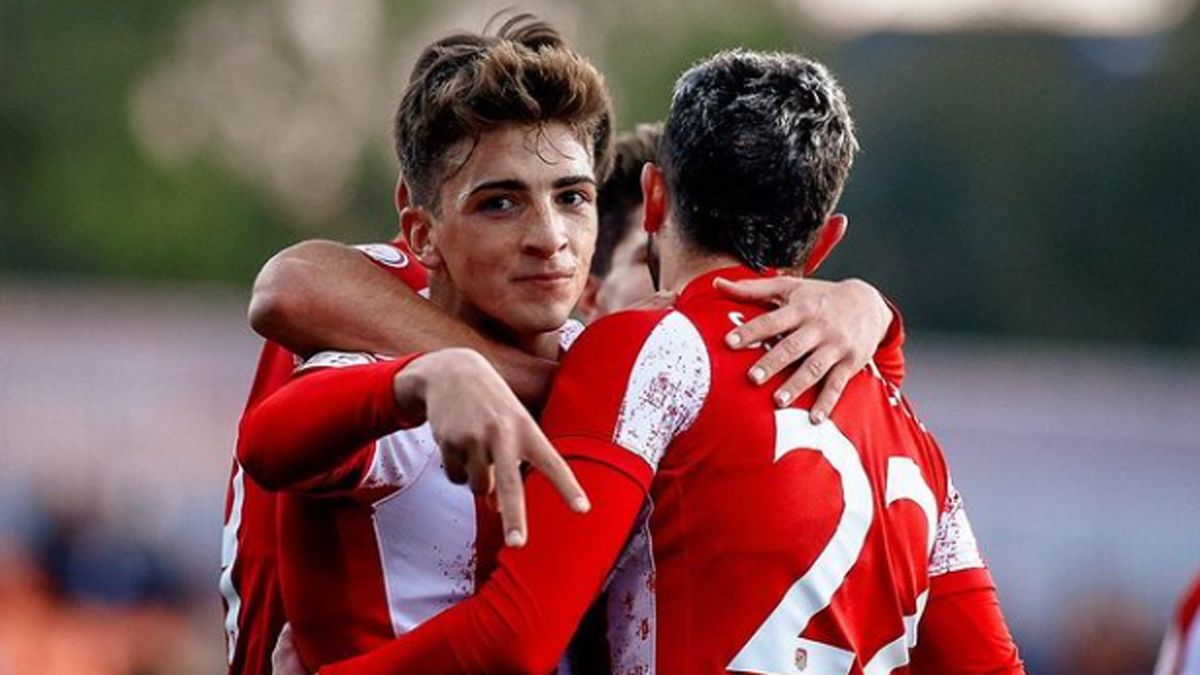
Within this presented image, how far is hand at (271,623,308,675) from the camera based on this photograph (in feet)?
14.8

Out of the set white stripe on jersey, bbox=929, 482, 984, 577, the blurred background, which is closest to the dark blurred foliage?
the blurred background

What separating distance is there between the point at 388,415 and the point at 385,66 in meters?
33.9

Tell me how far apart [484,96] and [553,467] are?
1017 mm

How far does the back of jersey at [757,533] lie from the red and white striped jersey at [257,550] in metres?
0.84

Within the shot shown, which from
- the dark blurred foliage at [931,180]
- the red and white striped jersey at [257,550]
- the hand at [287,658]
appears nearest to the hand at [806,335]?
the red and white striped jersey at [257,550]

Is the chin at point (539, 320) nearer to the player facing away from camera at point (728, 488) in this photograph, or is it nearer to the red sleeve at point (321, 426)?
the player facing away from camera at point (728, 488)

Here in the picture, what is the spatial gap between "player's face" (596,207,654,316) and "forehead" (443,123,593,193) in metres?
1.78

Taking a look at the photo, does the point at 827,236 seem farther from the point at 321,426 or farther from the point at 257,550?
the point at 257,550

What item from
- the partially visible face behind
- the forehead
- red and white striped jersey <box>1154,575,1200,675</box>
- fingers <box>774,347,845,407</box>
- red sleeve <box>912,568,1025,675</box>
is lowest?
red and white striped jersey <box>1154,575,1200,675</box>

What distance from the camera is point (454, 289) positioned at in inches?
186

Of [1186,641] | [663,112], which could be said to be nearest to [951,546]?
[1186,641]

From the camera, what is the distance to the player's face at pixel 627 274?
21.1 ft

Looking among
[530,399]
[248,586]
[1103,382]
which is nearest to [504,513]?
[530,399]

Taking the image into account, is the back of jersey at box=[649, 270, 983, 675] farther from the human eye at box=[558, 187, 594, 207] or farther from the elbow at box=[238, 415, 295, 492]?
the elbow at box=[238, 415, 295, 492]
